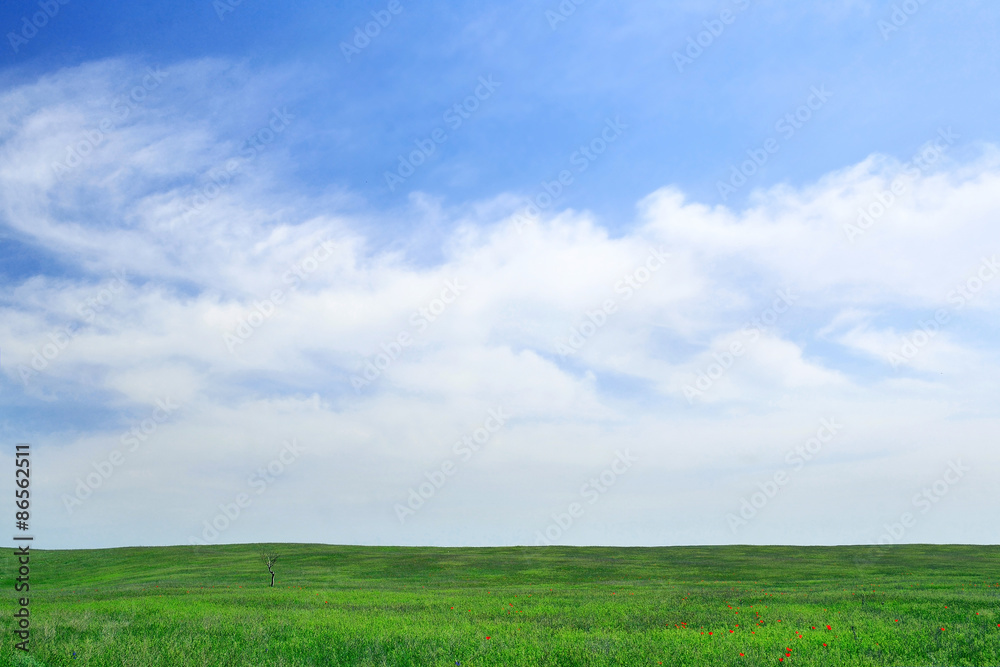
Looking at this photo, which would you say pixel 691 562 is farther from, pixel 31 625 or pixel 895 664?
pixel 31 625

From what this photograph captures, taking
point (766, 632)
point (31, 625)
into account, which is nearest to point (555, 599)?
point (766, 632)

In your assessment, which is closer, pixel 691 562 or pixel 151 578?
pixel 151 578

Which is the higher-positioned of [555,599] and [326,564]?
[555,599]

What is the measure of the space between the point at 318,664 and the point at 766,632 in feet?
40.2

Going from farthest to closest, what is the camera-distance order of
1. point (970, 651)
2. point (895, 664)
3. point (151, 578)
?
point (151, 578) → point (970, 651) → point (895, 664)

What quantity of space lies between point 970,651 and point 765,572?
50835mm

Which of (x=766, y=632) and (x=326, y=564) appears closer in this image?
(x=766, y=632)

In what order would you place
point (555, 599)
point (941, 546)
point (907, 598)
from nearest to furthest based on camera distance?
point (907, 598)
point (555, 599)
point (941, 546)

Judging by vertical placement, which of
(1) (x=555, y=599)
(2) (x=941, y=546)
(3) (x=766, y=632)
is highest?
(3) (x=766, y=632)

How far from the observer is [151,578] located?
60.8 metres

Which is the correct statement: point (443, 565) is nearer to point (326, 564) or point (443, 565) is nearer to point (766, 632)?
point (326, 564)

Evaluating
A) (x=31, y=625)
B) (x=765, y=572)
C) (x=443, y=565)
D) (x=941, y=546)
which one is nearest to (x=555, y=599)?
(x=31, y=625)

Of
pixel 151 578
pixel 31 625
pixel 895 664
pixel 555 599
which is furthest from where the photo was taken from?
pixel 151 578

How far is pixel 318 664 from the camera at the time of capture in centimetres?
1435
